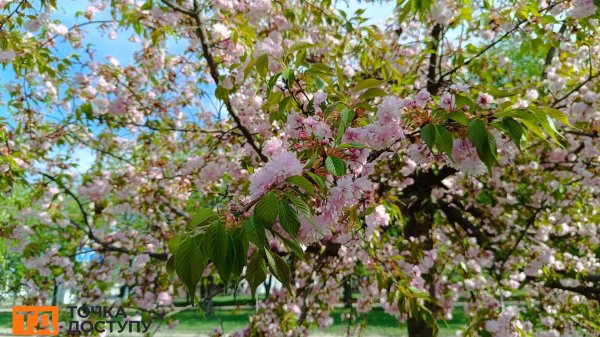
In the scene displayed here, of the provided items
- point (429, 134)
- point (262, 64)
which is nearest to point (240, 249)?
point (429, 134)

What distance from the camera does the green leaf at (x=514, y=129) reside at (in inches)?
45.6

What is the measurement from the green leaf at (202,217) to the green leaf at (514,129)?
881mm

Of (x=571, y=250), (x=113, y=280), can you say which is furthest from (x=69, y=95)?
(x=571, y=250)

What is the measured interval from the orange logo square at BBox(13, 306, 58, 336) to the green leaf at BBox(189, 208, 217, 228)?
14.6 feet

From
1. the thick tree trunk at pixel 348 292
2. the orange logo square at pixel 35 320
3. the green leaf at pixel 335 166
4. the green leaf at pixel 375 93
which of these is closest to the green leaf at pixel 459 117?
the green leaf at pixel 375 93

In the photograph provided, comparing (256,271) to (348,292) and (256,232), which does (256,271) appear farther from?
(348,292)

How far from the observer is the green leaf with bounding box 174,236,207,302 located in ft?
3.01

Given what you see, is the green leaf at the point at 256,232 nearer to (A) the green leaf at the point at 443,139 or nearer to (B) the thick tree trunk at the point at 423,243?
(A) the green leaf at the point at 443,139

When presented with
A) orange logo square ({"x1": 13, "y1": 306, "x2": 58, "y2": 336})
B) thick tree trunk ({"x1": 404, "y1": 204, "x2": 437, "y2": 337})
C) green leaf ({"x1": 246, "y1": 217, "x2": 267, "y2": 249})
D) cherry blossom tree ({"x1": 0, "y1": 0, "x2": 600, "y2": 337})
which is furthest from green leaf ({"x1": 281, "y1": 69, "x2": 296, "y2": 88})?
A: orange logo square ({"x1": 13, "y1": 306, "x2": 58, "y2": 336})

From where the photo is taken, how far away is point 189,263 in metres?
0.94

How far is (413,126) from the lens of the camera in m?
1.58

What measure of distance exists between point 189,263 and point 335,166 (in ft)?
1.61

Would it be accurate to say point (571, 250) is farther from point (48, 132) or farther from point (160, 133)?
point (48, 132)

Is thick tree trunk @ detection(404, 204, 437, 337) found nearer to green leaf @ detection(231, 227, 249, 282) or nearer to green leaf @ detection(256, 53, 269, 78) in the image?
green leaf @ detection(256, 53, 269, 78)
